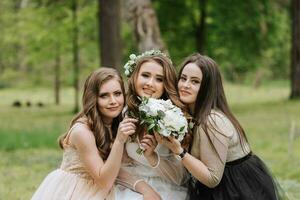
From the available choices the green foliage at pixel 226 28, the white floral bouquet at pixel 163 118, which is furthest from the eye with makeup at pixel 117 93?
the green foliage at pixel 226 28

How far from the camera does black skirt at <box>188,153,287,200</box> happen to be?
5.08m

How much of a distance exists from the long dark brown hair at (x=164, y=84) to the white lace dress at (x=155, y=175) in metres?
0.20

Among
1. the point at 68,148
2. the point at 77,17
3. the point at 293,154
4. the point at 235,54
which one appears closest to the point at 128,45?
the point at 77,17

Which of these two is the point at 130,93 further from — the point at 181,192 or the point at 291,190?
the point at 291,190

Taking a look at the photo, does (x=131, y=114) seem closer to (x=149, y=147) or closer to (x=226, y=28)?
(x=149, y=147)

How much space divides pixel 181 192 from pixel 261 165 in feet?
2.30

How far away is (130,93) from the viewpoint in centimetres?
538

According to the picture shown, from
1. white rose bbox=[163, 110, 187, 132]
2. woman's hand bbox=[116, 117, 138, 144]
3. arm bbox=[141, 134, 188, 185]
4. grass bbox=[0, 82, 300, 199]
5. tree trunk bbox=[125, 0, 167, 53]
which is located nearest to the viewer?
white rose bbox=[163, 110, 187, 132]

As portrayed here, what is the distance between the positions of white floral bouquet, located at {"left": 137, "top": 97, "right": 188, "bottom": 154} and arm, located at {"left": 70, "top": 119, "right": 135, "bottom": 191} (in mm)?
181

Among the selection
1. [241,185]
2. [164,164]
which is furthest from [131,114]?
[241,185]

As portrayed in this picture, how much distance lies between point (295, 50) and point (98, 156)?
67.9ft

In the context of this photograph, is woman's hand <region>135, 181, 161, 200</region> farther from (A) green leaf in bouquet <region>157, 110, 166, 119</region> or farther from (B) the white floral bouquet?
(A) green leaf in bouquet <region>157, 110, 166, 119</region>

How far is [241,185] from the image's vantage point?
511cm

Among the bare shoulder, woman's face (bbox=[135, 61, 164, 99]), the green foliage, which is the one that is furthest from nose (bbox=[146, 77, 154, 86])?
the green foliage
